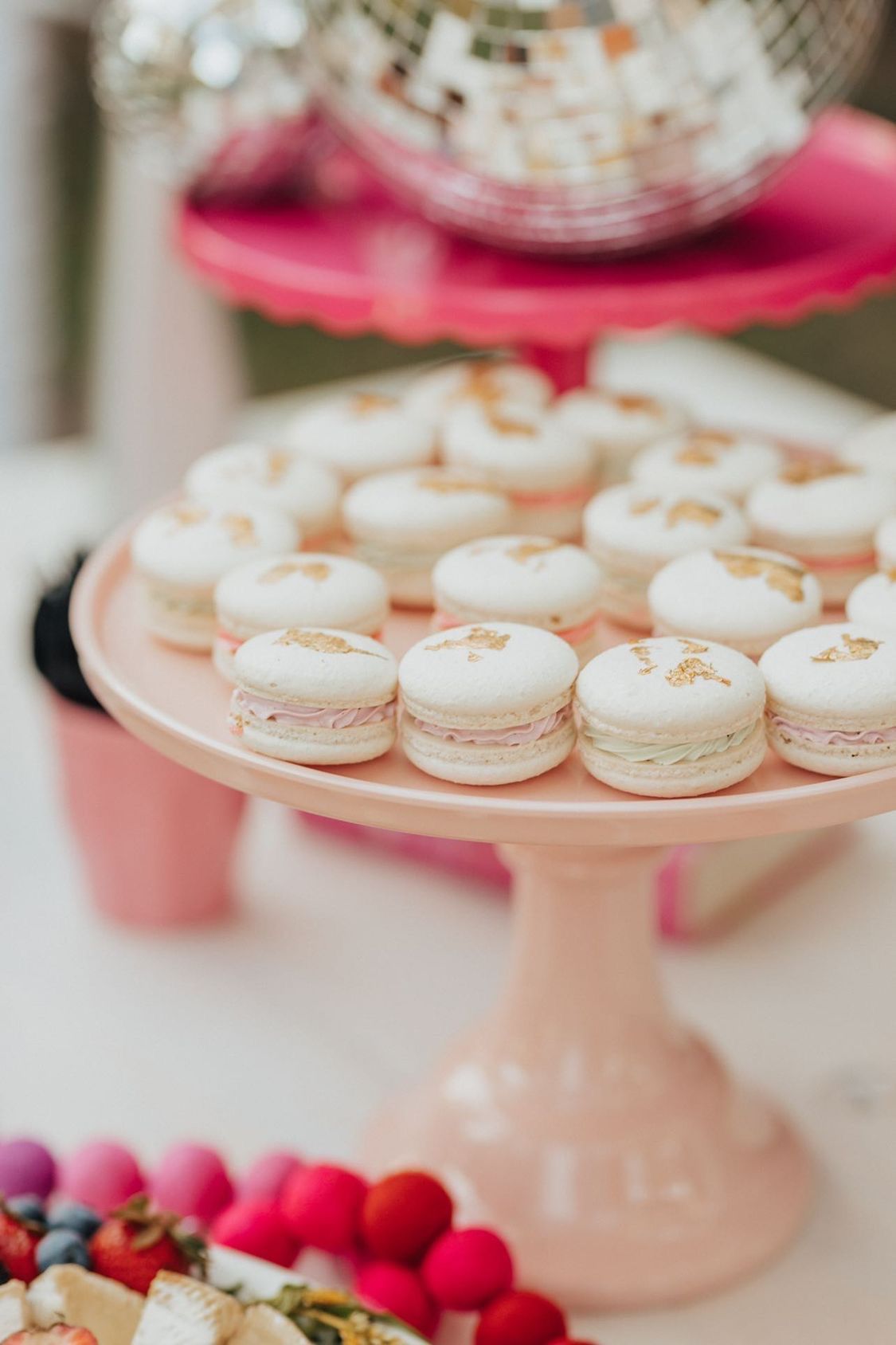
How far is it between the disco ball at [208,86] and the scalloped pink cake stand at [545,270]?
43mm

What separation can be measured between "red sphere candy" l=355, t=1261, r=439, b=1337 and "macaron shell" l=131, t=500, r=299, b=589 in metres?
0.39

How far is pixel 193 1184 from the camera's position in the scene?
983 millimetres

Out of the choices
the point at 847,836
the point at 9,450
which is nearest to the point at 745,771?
the point at 847,836

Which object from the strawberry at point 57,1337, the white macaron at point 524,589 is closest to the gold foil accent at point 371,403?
the white macaron at point 524,589

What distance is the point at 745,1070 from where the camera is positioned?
3.93 ft

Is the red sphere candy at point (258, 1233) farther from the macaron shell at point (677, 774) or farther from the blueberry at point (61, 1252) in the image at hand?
the macaron shell at point (677, 774)

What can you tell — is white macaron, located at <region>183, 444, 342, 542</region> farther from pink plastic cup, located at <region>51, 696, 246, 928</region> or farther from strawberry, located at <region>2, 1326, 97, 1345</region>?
strawberry, located at <region>2, 1326, 97, 1345</region>

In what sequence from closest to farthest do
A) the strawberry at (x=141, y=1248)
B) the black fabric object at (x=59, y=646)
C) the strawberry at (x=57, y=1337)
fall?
the strawberry at (x=57, y=1337) → the strawberry at (x=141, y=1248) → the black fabric object at (x=59, y=646)

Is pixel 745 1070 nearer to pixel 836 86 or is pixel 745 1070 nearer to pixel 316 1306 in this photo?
pixel 316 1306

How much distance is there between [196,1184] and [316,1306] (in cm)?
20

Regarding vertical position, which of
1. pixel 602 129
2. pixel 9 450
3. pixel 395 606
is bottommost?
pixel 9 450

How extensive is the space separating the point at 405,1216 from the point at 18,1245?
0.70 feet

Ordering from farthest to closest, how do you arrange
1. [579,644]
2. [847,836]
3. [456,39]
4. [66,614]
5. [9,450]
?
1. [9,450]
2. [847,836]
3. [66,614]
4. [456,39]
5. [579,644]

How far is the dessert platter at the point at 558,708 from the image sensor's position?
76 centimetres
